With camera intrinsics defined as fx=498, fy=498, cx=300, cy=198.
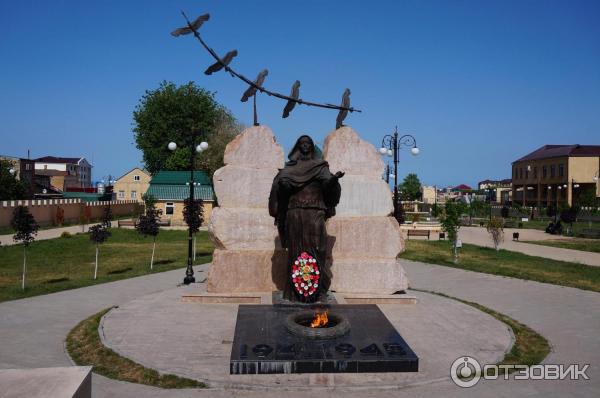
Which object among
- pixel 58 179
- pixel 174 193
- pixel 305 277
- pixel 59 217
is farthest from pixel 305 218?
pixel 58 179

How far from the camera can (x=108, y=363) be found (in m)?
8.30

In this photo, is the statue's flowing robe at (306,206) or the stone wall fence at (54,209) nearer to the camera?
the statue's flowing robe at (306,206)

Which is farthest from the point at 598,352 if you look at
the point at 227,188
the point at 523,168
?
the point at 523,168

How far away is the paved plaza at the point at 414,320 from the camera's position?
730cm

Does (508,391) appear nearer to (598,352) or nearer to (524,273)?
(598,352)

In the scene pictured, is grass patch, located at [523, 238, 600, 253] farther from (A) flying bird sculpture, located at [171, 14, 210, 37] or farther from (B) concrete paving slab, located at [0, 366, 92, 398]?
(B) concrete paving slab, located at [0, 366, 92, 398]

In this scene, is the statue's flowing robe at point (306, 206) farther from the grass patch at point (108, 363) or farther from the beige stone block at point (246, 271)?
the grass patch at point (108, 363)

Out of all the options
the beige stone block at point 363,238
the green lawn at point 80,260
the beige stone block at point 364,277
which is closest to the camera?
the beige stone block at point 364,277

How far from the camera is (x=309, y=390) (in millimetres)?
7285

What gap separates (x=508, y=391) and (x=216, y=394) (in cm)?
430

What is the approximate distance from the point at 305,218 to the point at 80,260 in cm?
1557

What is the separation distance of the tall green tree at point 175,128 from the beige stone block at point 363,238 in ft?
135

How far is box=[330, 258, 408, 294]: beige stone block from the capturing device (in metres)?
12.8

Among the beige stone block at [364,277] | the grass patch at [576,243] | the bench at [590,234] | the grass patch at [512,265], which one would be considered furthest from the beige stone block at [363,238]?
the bench at [590,234]
